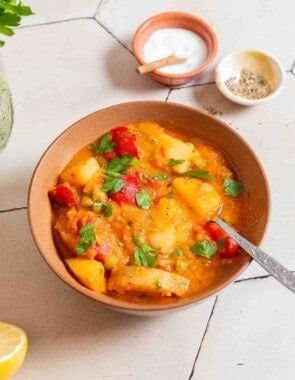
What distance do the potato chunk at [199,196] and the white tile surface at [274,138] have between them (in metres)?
0.20

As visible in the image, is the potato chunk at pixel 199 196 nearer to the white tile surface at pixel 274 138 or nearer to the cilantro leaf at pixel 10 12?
the white tile surface at pixel 274 138

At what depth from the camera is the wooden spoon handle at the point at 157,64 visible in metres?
1.77

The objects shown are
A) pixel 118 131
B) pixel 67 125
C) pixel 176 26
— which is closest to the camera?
pixel 118 131

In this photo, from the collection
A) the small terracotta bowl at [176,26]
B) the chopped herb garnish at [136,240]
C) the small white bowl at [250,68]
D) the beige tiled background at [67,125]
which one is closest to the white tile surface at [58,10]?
the beige tiled background at [67,125]

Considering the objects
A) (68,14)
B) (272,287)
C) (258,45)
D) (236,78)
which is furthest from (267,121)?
(68,14)

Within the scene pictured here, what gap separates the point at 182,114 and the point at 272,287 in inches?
17.7

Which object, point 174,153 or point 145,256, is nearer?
point 145,256

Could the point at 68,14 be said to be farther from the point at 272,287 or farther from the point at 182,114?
the point at 272,287

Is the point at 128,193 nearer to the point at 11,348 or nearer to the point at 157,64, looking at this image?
the point at 11,348

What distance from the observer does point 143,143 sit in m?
1.51

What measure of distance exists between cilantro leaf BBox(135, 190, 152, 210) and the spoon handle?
19 cm

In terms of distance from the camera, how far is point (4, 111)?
1.62m

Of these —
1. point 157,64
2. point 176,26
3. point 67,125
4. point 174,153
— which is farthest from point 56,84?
point 174,153

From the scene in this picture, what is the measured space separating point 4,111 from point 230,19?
775 millimetres
